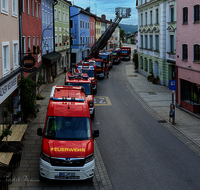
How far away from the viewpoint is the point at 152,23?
35812 mm

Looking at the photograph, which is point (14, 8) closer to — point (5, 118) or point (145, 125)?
point (5, 118)

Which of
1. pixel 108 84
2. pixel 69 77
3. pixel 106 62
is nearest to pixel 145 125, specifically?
pixel 69 77

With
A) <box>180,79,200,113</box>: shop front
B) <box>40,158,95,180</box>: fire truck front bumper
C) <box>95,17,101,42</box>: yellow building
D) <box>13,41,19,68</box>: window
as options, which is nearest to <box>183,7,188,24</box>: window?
<box>180,79,200,113</box>: shop front

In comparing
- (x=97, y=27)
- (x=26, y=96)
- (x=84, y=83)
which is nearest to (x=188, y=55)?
(x=84, y=83)

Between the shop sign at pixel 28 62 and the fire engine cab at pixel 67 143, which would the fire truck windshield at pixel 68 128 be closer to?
the fire engine cab at pixel 67 143

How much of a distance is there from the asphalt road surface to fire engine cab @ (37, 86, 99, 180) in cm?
139

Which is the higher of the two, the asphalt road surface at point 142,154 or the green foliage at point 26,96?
the green foliage at point 26,96

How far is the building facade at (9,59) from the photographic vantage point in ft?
42.8

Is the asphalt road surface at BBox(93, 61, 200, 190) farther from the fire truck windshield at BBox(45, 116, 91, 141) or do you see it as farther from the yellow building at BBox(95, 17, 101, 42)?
the yellow building at BBox(95, 17, 101, 42)

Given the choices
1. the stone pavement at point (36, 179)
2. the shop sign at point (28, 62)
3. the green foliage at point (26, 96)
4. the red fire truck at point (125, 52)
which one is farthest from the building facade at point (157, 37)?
the red fire truck at point (125, 52)

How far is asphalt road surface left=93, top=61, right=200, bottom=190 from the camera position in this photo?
961 centimetres

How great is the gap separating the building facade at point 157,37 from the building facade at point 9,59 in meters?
17.0

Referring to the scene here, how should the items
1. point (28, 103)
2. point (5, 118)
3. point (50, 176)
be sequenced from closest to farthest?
1. point (50, 176)
2. point (5, 118)
3. point (28, 103)

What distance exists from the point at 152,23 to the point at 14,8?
22696 millimetres
